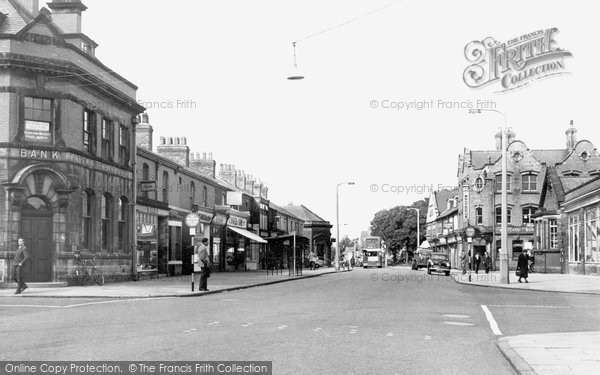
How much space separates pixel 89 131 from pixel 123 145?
366 cm

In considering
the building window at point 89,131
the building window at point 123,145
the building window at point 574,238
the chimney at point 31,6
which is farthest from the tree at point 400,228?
the chimney at point 31,6

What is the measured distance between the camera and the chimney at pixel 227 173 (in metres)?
64.9

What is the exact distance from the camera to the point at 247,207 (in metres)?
60.2

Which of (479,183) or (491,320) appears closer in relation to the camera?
(491,320)

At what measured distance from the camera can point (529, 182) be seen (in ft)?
225

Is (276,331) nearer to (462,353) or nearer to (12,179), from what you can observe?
(462,353)

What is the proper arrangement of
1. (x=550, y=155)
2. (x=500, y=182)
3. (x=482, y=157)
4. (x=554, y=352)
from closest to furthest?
1. (x=554, y=352)
2. (x=500, y=182)
3. (x=550, y=155)
4. (x=482, y=157)

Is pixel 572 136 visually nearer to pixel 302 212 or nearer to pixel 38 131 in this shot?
pixel 302 212

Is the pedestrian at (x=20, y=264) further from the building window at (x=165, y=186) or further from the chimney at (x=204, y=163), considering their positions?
the chimney at (x=204, y=163)

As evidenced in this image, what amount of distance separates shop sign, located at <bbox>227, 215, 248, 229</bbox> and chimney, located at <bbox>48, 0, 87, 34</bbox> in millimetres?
23716

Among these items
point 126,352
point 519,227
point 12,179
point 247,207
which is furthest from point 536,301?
point 519,227

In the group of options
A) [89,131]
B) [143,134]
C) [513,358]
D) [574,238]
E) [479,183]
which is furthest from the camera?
[479,183]

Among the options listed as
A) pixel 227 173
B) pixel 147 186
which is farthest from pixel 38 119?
pixel 227 173

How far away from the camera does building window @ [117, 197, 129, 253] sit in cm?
3161
